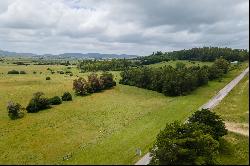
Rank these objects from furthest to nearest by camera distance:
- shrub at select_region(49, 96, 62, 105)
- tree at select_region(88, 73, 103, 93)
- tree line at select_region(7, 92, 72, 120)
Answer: tree at select_region(88, 73, 103, 93) < shrub at select_region(49, 96, 62, 105) < tree line at select_region(7, 92, 72, 120)

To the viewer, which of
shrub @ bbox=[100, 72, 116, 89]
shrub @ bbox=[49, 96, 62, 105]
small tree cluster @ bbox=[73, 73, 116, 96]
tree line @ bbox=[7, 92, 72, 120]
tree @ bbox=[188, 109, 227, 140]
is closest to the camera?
tree @ bbox=[188, 109, 227, 140]

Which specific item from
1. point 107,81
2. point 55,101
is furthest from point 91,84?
point 55,101

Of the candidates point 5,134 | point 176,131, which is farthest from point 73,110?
point 176,131

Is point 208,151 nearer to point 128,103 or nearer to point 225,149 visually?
point 225,149

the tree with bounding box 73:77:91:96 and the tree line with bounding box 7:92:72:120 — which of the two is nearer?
the tree line with bounding box 7:92:72:120

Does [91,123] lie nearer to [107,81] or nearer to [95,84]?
[95,84]

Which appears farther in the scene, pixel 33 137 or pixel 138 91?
pixel 138 91

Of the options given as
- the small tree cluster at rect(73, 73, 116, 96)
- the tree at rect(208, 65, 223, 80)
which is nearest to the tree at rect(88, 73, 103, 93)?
the small tree cluster at rect(73, 73, 116, 96)

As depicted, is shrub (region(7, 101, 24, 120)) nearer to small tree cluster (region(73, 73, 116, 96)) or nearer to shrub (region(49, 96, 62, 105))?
shrub (region(49, 96, 62, 105))
